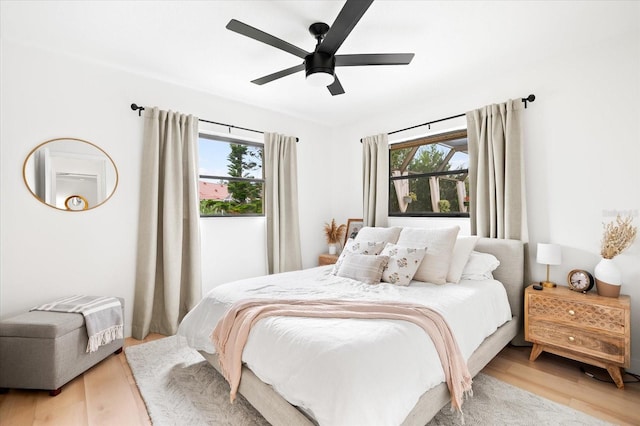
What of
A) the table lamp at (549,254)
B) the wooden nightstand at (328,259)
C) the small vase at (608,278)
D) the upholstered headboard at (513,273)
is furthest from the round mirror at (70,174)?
the small vase at (608,278)

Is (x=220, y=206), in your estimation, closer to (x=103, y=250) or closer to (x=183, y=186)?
(x=183, y=186)

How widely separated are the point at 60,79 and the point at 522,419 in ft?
14.2

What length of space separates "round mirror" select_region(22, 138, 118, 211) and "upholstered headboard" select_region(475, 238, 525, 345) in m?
3.74

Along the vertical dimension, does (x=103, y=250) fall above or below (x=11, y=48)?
below

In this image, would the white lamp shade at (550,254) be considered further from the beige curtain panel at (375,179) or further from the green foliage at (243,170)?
the green foliage at (243,170)

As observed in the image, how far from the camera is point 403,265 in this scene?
251 centimetres

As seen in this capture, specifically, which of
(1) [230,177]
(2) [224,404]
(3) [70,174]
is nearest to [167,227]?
(3) [70,174]

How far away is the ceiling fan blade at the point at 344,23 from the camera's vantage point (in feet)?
5.12

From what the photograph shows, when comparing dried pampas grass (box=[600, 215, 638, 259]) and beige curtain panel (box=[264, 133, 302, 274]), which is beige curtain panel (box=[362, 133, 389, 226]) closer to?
beige curtain panel (box=[264, 133, 302, 274])

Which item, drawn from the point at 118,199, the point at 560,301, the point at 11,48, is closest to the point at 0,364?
the point at 118,199

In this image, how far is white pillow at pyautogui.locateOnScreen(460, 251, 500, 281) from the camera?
2.61 metres

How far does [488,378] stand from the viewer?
221cm

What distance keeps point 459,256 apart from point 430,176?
1.36 metres

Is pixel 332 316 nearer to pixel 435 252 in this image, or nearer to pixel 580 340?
pixel 435 252
